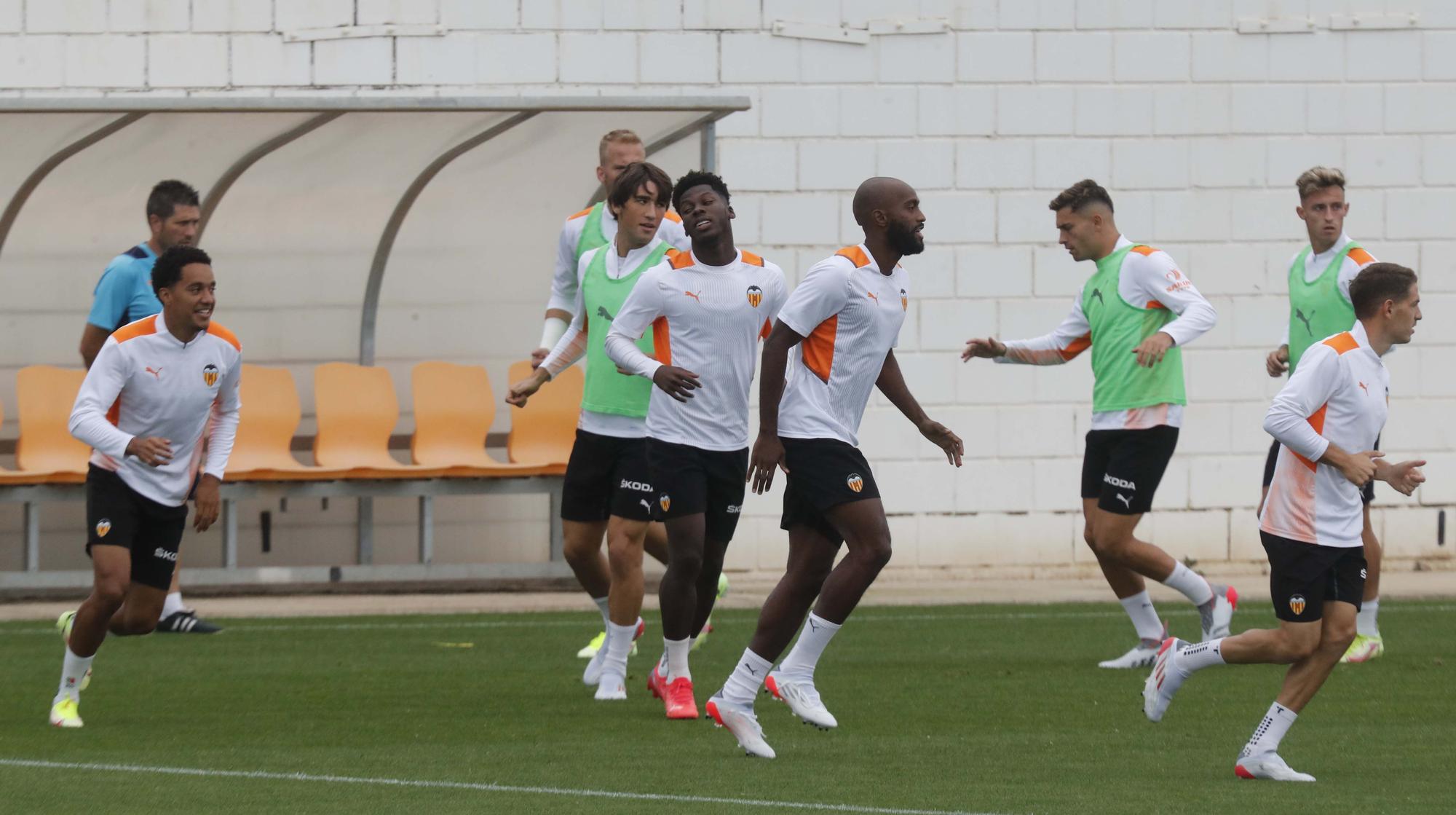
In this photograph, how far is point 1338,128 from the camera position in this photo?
519 inches

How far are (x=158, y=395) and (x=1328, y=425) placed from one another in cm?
400

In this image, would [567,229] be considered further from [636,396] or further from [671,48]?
[671,48]

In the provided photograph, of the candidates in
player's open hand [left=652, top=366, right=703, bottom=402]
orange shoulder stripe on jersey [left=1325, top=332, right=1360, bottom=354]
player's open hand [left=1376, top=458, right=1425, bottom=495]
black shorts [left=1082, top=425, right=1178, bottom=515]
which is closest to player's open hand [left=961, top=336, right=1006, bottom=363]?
black shorts [left=1082, top=425, right=1178, bottom=515]

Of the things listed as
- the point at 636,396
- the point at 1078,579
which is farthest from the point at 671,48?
the point at 636,396

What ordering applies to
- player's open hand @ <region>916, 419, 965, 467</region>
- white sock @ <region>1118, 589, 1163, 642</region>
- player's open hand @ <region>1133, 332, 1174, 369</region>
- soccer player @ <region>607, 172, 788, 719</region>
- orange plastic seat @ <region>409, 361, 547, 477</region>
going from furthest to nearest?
orange plastic seat @ <region>409, 361, 547, 477</region> → white sock @ <region>1118, 589, 1163, 642</region> → player's open hand @ <region>1133, 332, 1174, 369</region> → soccer player @ <region>607, 172, 788, 719</region> → player's open hand @ <region>916, 419, 965, 467</region>

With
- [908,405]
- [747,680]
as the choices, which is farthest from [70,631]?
[908,405]

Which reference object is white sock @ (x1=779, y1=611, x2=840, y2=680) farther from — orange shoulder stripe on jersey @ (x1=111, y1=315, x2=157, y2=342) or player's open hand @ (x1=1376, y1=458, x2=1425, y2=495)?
orange shoulder stripe on jersey @ (x1=111, y1=315, x2=157, y2=342)

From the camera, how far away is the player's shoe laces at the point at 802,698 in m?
6.70

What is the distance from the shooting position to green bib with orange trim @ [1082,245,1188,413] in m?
8.64

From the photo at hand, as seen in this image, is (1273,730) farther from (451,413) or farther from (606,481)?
(451,413)

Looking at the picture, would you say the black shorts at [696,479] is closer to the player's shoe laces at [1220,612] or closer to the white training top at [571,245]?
the white training top at [571,245]

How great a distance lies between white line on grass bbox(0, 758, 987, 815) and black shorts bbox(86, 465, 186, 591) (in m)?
1.03

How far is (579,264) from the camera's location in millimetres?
8492

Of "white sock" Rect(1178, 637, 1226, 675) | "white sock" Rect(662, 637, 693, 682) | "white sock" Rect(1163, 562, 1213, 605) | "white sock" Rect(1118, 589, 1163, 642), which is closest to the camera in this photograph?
"white sock" Rect(1178, 637, 1226, 675)
